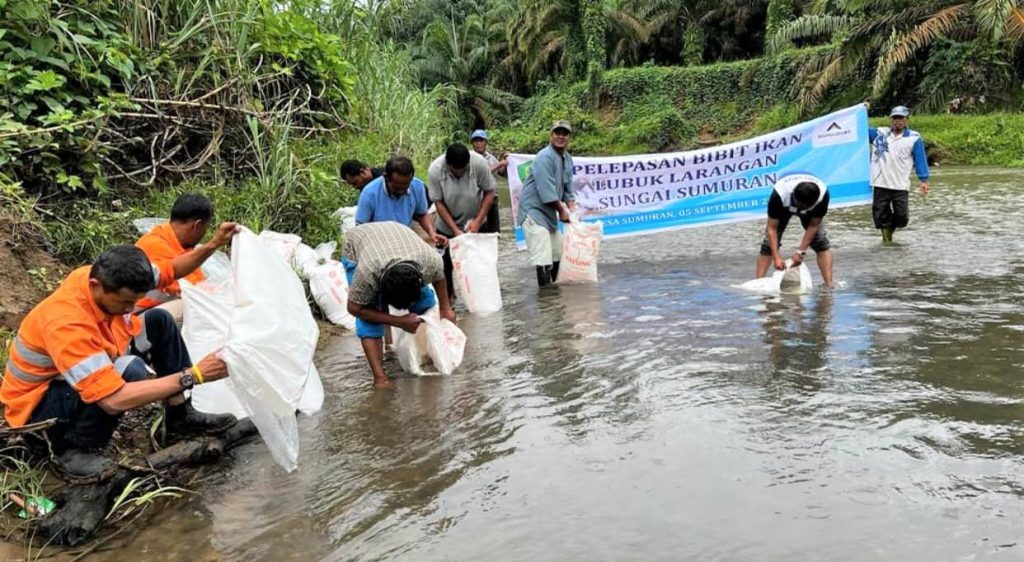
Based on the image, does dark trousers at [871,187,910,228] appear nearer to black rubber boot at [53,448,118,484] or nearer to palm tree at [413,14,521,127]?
black rubber boot at [53,448,118,484]

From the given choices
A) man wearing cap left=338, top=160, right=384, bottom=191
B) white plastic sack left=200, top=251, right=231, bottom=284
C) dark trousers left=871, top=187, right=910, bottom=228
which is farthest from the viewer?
dark trousers left=871, top=187, right=910, bottom=228

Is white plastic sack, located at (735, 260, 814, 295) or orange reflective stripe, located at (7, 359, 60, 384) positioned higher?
orange reflective stripe, located at (7, 359, 60, 384)

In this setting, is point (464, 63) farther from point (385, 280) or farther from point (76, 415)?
point (76, 415)

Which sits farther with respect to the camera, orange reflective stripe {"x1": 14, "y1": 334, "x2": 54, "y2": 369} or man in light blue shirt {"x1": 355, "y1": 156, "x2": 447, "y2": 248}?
man in light blue shirt {"x1": 355, "y1": 156, "x2": 447, "y2": 248}

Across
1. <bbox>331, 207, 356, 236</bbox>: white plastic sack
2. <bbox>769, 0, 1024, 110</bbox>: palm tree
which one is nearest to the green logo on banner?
<bbox>331, 207, 356, 236</bbox>: white plastic sack

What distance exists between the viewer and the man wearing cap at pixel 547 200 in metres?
6.53

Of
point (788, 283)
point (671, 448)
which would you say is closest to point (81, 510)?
point (671, 448)

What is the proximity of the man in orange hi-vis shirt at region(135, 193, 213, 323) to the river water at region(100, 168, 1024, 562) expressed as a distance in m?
0.93

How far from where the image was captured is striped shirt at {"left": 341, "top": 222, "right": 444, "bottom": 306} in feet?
13.1

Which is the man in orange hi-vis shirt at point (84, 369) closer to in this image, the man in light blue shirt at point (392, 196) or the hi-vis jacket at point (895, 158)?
the man in light blue shirt at point (392, 196)

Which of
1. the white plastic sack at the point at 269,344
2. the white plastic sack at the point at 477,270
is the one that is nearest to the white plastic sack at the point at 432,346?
the white plastic sack at the point at 269,344

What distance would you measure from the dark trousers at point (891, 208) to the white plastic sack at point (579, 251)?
3.22 metres

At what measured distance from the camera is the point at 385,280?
12.8 feet

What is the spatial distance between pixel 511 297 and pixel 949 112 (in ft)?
55.0
